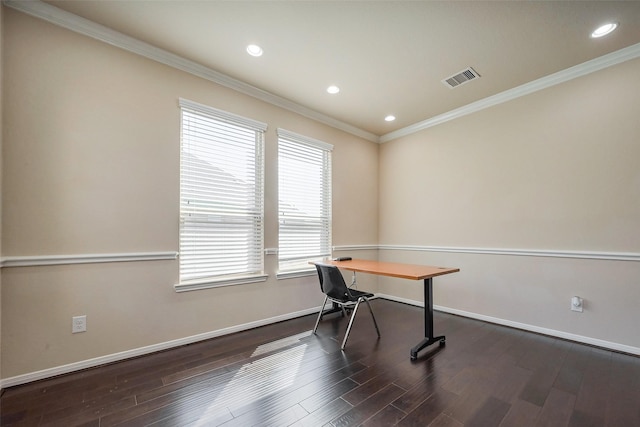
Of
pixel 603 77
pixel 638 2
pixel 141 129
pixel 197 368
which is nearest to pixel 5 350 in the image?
pixel 197 368

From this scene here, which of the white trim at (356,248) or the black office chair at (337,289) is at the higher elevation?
the white trim at (356,248)

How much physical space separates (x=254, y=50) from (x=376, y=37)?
1.11 metres

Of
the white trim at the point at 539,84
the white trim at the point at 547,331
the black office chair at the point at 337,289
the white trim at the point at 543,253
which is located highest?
the white trim at the point at 539,84

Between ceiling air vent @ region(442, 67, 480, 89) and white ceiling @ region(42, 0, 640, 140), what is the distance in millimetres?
59

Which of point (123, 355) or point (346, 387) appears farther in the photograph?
point (123, 355)

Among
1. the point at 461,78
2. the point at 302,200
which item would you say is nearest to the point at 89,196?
the point at 302,200

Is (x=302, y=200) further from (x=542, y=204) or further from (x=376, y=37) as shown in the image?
(x=542, y=204)

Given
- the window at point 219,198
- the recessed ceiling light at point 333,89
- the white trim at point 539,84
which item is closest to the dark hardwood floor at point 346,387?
the window at point 219,198

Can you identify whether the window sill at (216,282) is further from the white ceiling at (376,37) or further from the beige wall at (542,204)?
the beige wall at (542,204)

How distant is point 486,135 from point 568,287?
1905mm

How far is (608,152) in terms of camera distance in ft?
8.25

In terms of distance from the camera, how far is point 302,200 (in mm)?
3537

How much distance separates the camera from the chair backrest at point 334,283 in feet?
8.44

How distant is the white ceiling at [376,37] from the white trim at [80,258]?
1.89m
